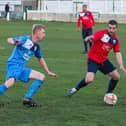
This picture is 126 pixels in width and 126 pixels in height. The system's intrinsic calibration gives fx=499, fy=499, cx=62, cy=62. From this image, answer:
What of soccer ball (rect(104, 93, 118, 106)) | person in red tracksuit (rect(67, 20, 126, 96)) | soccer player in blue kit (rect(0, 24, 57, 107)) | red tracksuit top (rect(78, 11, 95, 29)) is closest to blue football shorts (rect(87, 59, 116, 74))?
person in red tracksuit (rect(67, 20, 126, 96))

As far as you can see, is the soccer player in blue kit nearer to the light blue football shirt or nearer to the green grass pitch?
the light blue football shirt

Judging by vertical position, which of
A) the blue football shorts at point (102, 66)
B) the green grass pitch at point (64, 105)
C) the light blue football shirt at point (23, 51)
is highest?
the light blue football shirt at point (23, 51)

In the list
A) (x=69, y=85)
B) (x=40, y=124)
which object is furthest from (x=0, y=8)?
(x=40, y=124)

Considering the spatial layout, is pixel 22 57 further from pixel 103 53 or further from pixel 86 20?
pixel 86 20

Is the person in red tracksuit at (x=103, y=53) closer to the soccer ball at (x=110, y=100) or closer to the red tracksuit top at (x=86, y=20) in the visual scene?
the soccer ball at (x=110, y=100)

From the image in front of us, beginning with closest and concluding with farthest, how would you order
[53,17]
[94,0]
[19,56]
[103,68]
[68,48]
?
1. [19,56]
2. [103,68]
3. [68,48]
4. [53,17]
5. [94,0]

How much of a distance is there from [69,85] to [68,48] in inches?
438

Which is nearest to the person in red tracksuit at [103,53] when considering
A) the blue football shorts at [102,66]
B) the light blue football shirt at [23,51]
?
the blue football shorts at [102,66]

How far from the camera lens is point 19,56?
359 inches

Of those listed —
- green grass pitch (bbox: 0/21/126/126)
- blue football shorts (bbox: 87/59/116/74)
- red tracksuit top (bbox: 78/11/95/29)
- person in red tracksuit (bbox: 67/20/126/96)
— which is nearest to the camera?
green grass pitch (bbox: 0/21/126/126)

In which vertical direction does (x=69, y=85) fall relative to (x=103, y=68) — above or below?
below

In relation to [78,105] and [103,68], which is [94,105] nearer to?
[78,105]

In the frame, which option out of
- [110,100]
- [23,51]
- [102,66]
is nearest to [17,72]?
[23,51]

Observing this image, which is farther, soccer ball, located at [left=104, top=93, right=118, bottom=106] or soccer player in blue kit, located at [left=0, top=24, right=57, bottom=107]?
soccer ball, located at [left=104, top=93, right=118, bottom=106]
